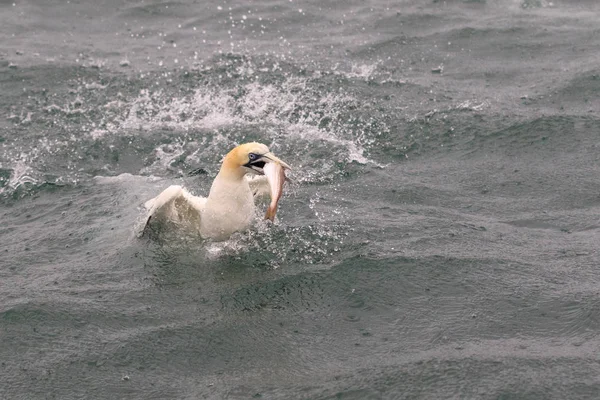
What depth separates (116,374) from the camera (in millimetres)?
6375

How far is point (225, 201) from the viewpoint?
7.86 m

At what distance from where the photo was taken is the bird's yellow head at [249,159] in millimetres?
7594

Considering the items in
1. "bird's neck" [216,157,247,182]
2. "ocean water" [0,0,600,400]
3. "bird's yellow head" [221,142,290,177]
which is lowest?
"ocean water" [0,0,600,400]

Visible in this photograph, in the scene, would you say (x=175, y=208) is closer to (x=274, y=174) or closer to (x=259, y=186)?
(x=259, y=186)

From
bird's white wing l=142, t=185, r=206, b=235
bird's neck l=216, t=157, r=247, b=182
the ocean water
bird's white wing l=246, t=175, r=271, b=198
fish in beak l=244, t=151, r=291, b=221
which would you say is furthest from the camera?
bird's white wing l=246, t=175, r=271, b=198

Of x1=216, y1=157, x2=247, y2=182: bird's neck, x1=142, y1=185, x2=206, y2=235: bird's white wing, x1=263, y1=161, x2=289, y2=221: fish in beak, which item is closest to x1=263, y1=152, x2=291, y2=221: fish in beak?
x1=263, y1=161, x2=289, y2=221: fish in beak

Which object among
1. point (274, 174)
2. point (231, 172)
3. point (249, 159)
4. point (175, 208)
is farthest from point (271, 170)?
point (175, 208)

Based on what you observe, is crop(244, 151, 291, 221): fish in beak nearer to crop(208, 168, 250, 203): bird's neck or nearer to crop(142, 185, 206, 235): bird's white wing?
crop(208, 168, 250, 203): bird's neck

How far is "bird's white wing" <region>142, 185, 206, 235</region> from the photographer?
7.89 m

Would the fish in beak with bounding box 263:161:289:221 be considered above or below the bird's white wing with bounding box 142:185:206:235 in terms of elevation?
above

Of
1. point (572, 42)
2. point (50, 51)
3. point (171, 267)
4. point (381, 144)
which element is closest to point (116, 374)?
point (171, 267)

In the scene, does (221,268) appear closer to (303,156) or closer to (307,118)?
(303,156)

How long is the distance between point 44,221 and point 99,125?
7.59ft

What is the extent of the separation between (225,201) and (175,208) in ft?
1.85
